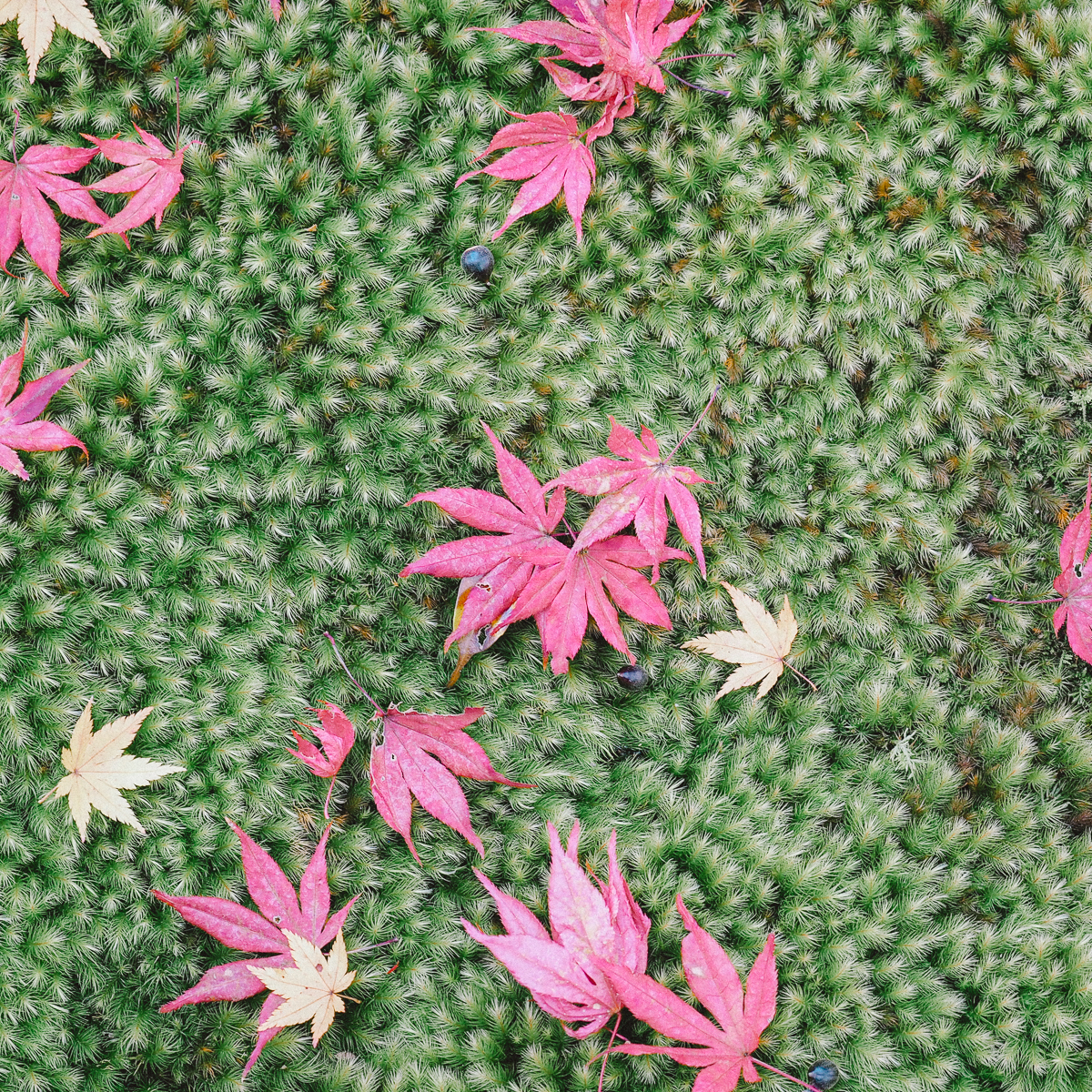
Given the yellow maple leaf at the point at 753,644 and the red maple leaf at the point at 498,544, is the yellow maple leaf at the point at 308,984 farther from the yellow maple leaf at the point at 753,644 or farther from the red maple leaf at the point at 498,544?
the yellow maple leaf at the point at 753,644

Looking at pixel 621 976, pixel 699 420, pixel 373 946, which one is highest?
pixel 699 420

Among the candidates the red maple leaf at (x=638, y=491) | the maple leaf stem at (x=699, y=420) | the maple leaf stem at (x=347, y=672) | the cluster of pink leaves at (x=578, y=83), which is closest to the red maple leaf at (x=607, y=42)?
the cluster of pink leaves at (x=578, y=83)

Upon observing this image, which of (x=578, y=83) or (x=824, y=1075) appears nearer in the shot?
(x=824, y=1075)

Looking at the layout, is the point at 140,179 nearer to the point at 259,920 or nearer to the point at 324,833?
the point at 324,833

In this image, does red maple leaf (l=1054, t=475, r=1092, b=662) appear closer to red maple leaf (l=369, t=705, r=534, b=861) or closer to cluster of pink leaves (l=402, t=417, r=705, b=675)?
cluster of pink leaves (l=402, t=417, r=705, b=675)

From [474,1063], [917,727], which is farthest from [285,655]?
[917,727]

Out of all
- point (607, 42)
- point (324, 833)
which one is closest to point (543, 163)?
point (607, 42)
